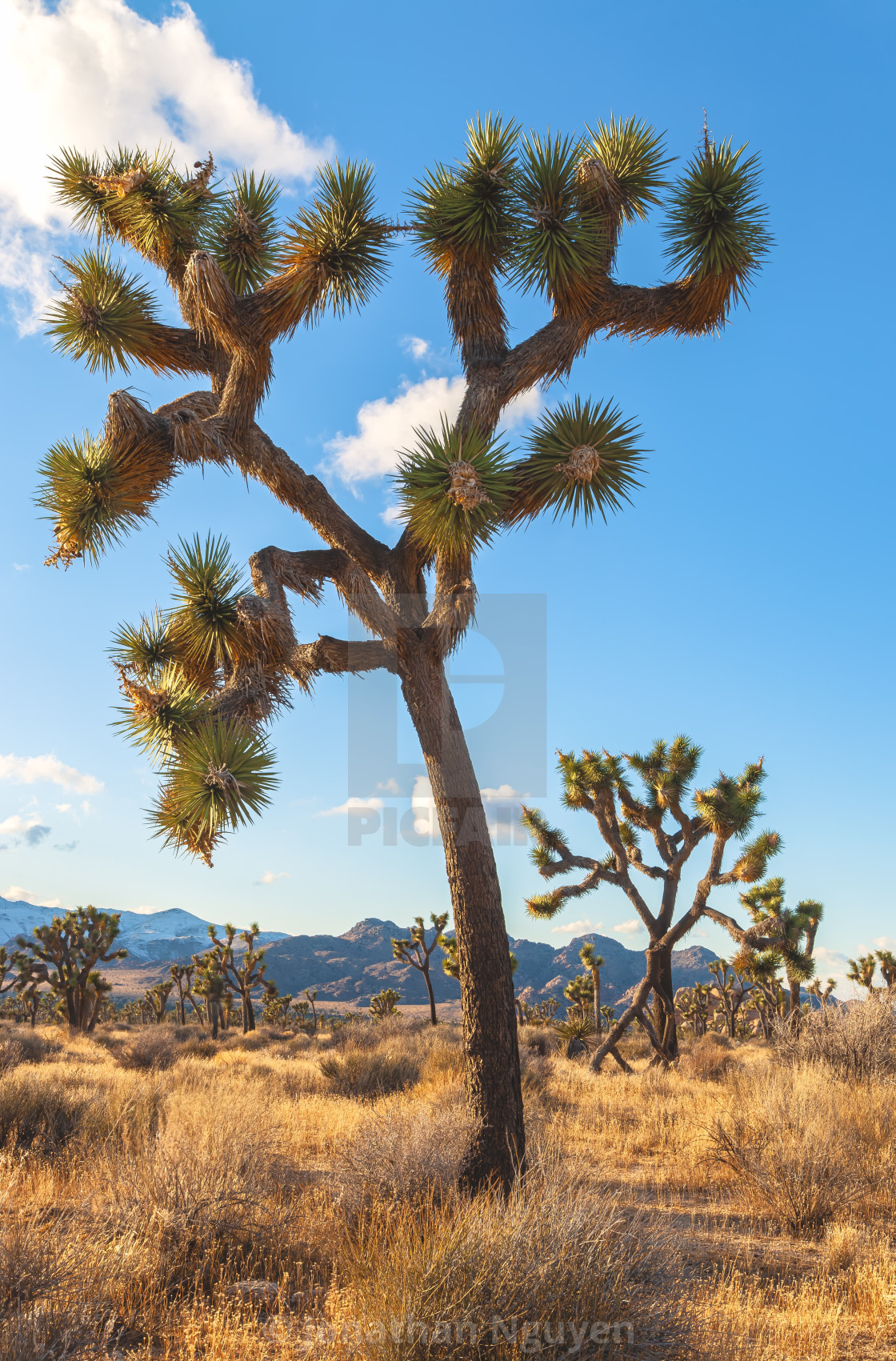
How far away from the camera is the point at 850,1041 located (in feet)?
33.9

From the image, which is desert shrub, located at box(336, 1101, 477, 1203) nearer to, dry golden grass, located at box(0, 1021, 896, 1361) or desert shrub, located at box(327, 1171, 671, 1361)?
dry golden grass, located at box(0, 1021, 896, 1361)

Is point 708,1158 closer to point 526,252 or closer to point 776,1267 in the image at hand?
point 776,1267

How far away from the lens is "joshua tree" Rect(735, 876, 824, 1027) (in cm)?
1656

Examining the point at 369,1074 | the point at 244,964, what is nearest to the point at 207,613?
the point at 369,1074

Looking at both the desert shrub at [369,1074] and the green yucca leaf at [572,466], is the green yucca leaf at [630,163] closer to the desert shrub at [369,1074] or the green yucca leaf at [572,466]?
the green yucca leaf at [572,466]

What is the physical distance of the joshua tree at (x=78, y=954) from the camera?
2750 centimetres

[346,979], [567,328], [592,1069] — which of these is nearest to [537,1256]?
[567,328]

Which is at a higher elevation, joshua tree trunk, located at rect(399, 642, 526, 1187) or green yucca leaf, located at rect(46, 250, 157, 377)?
green yucca leaf, located at rect(46, 250, 157, 377)

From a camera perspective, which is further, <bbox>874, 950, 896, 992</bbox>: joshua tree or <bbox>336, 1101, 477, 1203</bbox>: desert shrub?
<bbox>874, 950, 896, 992</bbox>: joshua tree

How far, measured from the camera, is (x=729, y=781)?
1557 cm

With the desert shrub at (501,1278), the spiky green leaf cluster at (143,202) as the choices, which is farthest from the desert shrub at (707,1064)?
the spiky green leaf cluster at (143,202)

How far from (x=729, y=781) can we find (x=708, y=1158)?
29.3 feet

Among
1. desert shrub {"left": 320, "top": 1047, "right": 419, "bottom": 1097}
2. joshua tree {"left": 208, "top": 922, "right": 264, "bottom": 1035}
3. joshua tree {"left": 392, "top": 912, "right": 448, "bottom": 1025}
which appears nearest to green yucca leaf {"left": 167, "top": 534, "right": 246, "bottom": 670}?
desert shrub {"left": 320, "top": 1047, "right": 419, "bottom": 1097}

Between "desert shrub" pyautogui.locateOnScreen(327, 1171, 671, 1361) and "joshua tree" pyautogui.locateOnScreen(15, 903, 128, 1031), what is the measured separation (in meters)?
27.1
